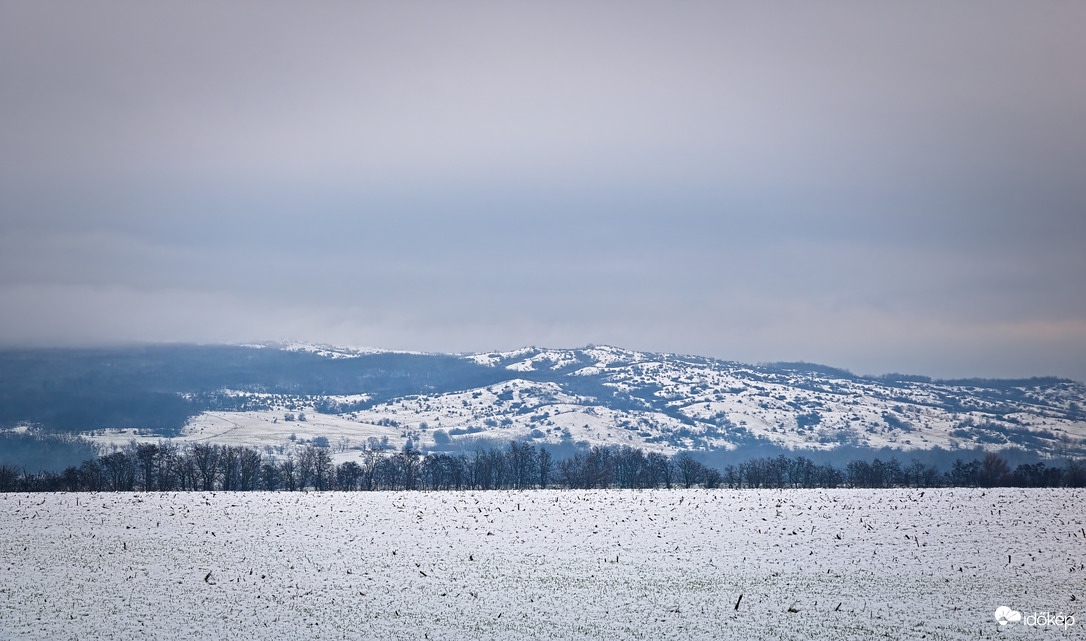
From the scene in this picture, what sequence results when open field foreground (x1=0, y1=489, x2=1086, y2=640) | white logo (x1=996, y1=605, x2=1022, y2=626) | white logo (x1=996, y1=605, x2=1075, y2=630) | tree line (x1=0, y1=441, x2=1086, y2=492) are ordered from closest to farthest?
white logo (x1=996, y1=605, x2=1075, y2=630) → white logo (x1=996, y1=605, x2=1022, y2=626) → open field foreground (x1=0, y1=489, x2=1086, y2=640) → tree line (x1=0, y1=441, x2=1086, y2=492)

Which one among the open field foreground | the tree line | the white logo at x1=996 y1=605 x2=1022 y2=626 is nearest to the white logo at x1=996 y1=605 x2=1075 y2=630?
the white logo at x1=996 y1=605 x2=1022 y2=626

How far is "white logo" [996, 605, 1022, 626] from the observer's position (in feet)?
114

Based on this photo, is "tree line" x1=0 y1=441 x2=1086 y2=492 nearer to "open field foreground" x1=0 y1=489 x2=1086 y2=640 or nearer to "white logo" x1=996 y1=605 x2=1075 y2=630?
"open field foreground" x1=0 y1=489 x2=1086 y2=640

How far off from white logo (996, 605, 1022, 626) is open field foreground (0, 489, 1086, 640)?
0.30 meters

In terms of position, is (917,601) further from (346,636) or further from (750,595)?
(346,636)

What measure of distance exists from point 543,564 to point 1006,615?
2107cm

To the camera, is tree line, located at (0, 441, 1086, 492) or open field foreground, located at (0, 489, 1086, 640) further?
tree line, located at (0, 441, 1086, 492)

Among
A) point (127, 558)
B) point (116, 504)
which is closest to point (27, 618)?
point (127, 558)

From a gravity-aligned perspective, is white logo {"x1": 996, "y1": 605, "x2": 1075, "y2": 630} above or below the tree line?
above

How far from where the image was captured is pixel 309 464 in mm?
114062

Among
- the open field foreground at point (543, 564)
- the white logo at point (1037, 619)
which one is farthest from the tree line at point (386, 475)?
the white logo at point (1037, 619)

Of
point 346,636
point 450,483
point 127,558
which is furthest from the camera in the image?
point 450,483

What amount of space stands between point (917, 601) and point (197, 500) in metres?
43.6

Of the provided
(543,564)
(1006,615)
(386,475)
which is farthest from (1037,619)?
(386,475)
